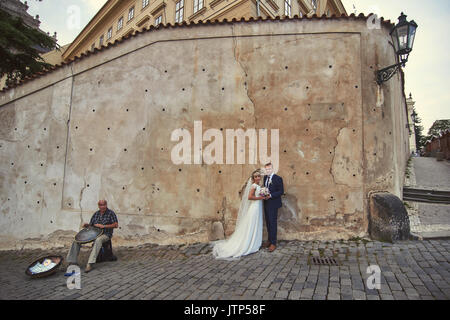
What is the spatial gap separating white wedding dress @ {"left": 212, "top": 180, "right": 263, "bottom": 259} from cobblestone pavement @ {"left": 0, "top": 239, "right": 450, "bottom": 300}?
22 cm

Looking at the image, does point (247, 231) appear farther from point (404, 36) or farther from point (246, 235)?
point (404, 36)

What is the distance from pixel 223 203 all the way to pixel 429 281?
4076 millimetres

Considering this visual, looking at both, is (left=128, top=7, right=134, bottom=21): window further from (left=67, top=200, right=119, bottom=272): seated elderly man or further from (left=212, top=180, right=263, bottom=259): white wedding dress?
(left=212, top=180, right=263, bottom=259): white wedding dress

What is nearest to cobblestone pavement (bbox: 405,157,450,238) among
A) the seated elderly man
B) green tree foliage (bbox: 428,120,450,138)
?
the seated elderly man

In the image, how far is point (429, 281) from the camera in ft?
11.7

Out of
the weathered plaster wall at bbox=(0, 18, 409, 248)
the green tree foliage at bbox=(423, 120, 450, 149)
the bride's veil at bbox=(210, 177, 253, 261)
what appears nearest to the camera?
the bride's veil at bbox=(210, 177, 253, 261)

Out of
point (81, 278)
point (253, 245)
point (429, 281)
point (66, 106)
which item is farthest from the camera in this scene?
point (66, 106)

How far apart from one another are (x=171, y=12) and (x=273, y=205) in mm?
14410

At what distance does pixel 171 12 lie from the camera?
50.8 ft

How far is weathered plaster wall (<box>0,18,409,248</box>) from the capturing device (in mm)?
6121

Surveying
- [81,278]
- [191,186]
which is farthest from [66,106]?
[81,278]

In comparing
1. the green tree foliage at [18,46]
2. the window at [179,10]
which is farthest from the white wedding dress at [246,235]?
the window at [179,10]
